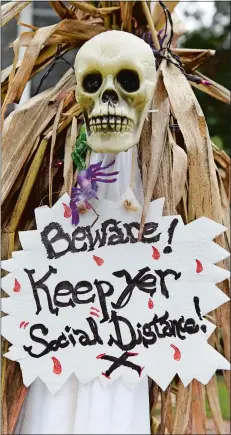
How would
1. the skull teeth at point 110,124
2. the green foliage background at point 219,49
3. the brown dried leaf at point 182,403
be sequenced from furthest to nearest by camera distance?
1. the green foliage background at point 219,49
2. the brown dried leaf at point 182,403
3. the skull teeth at point 110,124

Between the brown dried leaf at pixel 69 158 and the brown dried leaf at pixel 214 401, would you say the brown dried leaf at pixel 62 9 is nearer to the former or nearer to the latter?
the brown dried leaf at pixel 69 158

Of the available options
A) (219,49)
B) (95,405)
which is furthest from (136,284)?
(219,49)

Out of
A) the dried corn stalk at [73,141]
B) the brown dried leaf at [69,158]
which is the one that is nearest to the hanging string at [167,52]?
the dried corn stalk at [73,141]

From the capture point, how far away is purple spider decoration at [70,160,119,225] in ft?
1.88

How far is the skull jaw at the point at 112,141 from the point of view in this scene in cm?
54

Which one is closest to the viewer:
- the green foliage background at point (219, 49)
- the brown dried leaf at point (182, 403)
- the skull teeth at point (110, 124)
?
the skull teeth at point (110, 124)

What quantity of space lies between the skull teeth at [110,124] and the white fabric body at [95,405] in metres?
0.07

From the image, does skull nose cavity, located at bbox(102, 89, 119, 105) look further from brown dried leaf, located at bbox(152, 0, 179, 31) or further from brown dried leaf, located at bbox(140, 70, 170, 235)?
brown dried leaf, located at bbox(152, 0, 179, 31)

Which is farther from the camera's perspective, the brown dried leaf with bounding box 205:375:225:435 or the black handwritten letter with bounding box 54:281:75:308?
the brown dried leaf with bounding box 205:375:225:435

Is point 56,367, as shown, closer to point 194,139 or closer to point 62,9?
point 194,139

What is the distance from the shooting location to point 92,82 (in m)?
0.56

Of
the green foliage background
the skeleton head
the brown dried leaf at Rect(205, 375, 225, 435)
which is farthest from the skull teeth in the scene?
the green foliage background

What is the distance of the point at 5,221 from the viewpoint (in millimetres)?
656

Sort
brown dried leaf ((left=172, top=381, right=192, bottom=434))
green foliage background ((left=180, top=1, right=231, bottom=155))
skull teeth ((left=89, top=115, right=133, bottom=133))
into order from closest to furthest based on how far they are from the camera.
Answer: skull teeth ((left=89, top=115, right=133, bottom=133)) → brown dried leaf ((left=172, top=381, right=192, bottom=434)) → green foliage background ((left=180, top=1, right=231, bottom=155))
